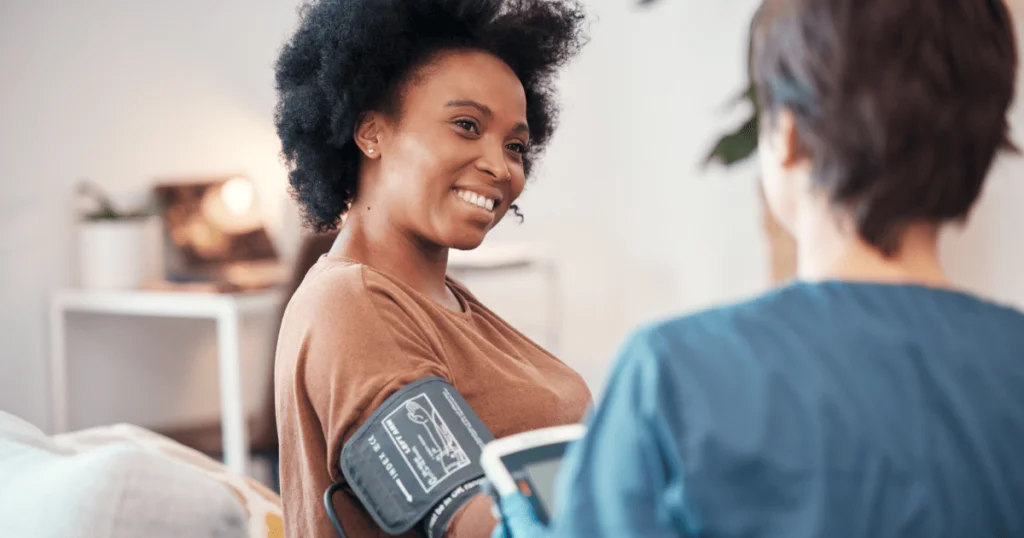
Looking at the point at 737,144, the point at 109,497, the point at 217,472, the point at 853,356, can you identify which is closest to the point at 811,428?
the point at 853,356

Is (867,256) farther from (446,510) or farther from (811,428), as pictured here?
(446,510)

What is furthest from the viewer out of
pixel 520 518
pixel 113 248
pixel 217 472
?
pixel 113 248

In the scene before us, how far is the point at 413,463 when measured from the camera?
0.96 metres

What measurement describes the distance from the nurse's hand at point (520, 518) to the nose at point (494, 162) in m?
0.46

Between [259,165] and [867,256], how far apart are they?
3488 mm

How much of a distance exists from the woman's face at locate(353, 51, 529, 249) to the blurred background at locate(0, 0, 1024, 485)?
168 cm

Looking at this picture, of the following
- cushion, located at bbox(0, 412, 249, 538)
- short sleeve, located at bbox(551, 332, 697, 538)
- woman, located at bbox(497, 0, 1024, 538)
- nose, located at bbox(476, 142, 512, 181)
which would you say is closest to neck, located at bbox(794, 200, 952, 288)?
woman, located at bbox(497, 0, 1024, 538)

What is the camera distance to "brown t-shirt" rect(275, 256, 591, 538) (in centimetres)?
100

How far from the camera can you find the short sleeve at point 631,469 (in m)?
0.64

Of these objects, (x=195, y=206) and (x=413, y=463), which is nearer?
(x=413, y=463)

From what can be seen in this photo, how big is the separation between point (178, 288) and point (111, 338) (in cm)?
47

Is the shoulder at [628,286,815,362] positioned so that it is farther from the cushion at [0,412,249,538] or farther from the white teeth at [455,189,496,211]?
the cushion at [0,412,249,538]

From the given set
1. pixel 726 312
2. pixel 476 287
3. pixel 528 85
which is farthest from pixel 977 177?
pixel 476 287

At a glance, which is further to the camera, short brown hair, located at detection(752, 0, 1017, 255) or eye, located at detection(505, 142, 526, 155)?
eye, located at detection(505, 142, 526, 155)
